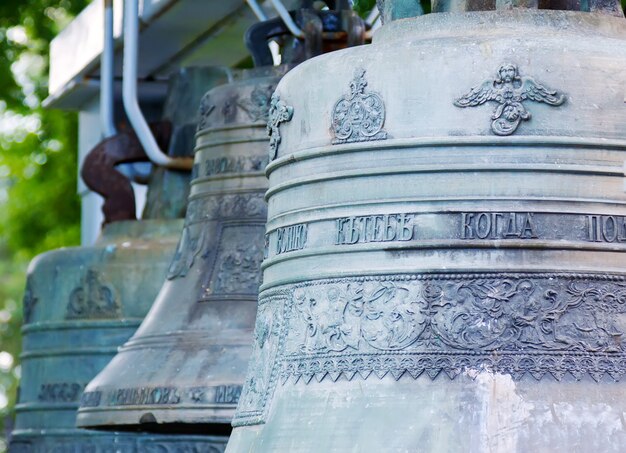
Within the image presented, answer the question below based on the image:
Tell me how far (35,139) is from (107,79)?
5379 mm

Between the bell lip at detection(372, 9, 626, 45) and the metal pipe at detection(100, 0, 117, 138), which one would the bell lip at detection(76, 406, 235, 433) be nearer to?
the bell lip at detection(372, 9, 626, 45)

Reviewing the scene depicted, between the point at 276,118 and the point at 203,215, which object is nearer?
the point at 276,118

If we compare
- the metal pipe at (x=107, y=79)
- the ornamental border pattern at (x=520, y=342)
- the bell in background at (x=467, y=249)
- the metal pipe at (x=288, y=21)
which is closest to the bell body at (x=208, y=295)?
the metal pipe at (x=288, y=21)

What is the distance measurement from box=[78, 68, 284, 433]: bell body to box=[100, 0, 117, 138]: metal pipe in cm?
145

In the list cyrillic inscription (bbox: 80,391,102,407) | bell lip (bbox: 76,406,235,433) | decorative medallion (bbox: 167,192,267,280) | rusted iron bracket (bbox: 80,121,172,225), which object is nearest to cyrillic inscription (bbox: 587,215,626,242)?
bell lip (bbox: 76,406,235,433)

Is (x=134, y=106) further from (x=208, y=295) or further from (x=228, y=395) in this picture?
(x=228, y=395)

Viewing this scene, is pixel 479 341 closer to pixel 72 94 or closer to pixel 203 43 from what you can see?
pixel 203 43

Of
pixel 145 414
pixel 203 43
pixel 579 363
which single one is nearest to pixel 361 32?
pixel 145 414

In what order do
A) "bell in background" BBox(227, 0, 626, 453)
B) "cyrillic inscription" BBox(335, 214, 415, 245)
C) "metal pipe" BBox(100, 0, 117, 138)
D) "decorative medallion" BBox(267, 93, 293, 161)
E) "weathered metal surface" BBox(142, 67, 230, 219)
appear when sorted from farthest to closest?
1. "metal pipe" BBox(100, 0, 117, 138)
2. "weathered metal surface" BBox(142, 67, 230, 219)
3. "decorative medallion" BBox(267, 93, 293, 161)
4. "cyrillic inscription" BBox(335, 214, 415, 245)
5. "bell in background" BBox(227, 0, 626, 453)

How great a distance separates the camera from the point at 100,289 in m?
6.47

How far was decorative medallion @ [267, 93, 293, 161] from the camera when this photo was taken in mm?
3783

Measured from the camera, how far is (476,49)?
351 centimetres

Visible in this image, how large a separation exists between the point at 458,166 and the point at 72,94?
517cm

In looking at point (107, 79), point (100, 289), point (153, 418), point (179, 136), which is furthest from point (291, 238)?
point (107, 79)
